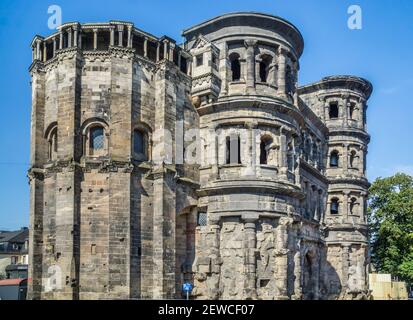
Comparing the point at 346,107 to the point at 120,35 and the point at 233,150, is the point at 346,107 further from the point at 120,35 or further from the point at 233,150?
the point at 120,35

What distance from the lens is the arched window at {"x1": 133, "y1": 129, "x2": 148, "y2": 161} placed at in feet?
88.8

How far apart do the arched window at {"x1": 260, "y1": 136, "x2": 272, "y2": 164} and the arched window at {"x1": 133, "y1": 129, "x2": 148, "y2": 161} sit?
681cm

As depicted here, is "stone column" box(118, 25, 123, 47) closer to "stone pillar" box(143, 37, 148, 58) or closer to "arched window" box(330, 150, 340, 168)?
"stone pillar" box(143, 37, 148, 58)

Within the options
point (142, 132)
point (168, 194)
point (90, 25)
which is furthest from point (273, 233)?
point (90, 25)

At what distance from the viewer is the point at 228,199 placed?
2878 centimetres

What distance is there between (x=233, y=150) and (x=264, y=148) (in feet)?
Result: 6.44

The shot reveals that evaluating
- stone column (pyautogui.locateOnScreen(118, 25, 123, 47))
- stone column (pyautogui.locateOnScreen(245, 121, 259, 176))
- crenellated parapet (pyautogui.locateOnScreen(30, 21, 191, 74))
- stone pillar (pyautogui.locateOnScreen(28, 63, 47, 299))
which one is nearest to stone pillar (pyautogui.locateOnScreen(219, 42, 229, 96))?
stone column (pyautogui.locateOnScreen(245, 121, 259, 176))

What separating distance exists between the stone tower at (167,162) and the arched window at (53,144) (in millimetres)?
57

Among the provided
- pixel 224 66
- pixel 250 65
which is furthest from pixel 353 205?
pixel 224 66

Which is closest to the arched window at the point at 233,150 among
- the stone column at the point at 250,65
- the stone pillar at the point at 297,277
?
the stone column at the point at 250,65

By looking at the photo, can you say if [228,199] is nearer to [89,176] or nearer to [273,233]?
[273,233]

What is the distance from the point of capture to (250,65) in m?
29.9

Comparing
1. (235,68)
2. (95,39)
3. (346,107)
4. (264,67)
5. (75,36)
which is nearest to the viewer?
(75,36)

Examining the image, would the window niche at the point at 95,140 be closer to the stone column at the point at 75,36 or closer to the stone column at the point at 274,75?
the stone column at the point at 75,36
